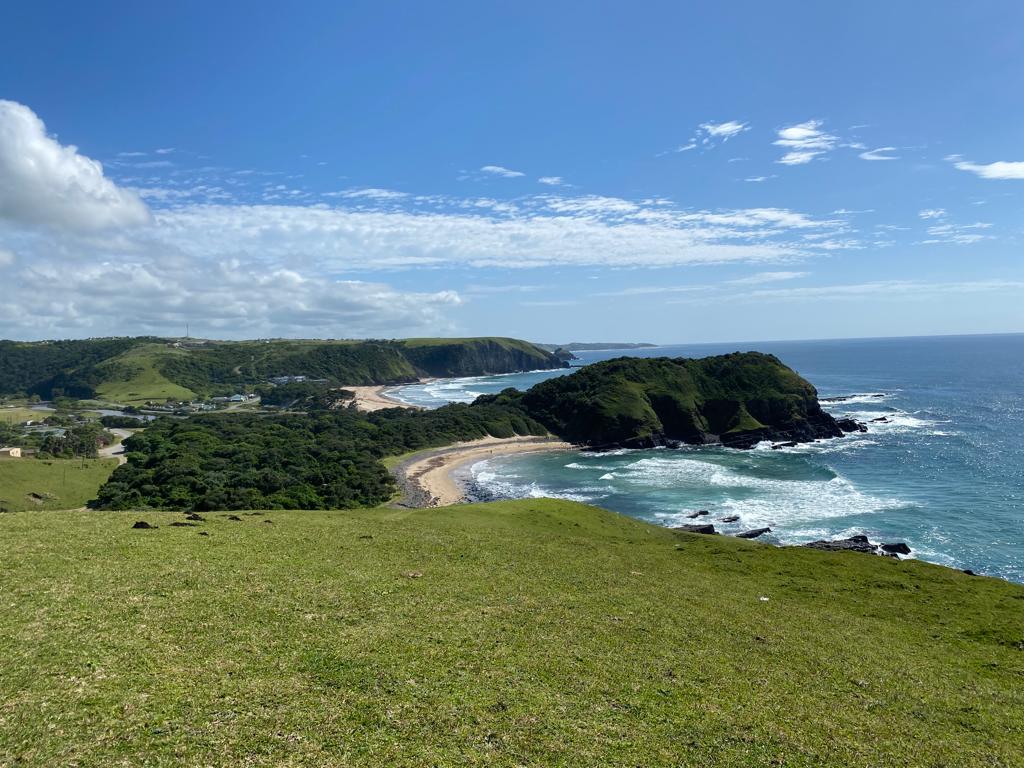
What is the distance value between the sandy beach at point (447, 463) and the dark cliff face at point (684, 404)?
12.3m

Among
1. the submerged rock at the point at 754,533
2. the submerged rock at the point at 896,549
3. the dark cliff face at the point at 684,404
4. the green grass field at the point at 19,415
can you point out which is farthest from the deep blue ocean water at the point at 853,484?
the green grass field at the point at 19,415

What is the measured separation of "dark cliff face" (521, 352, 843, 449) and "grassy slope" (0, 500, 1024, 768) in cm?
11078

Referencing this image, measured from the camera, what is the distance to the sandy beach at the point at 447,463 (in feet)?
297

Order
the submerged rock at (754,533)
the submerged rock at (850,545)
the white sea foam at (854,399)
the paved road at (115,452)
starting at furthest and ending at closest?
the white sea foam at (854,399)
the paved road at (115,452)
the submerged rock at (754,533)
the submerged rock at (850,545)

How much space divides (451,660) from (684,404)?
458 ft

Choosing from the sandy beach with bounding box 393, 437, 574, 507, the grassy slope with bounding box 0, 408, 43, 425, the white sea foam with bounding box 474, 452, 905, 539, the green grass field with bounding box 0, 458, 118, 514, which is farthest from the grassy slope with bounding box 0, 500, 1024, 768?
the grassy slope with bounding box 0, 408, 43, 425

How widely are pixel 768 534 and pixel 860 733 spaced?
56199 millimetres

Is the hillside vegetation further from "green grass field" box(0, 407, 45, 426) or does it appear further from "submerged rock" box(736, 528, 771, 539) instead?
"green grass field" box(0, 407, 45, 426)

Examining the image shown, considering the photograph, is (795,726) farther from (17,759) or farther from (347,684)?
(17,759)

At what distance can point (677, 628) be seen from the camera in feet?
75.8

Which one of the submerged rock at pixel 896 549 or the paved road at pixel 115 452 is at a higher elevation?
the paved road at pixel 115 452

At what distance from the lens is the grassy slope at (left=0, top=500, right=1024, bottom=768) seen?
43.8ft

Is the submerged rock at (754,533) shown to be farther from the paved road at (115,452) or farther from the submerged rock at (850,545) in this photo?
the paved road at (115,452)

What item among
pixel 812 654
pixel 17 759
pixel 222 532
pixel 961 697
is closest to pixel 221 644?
pixel 17 759
